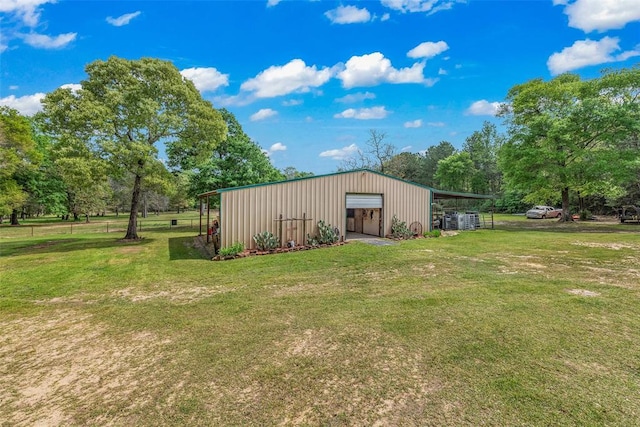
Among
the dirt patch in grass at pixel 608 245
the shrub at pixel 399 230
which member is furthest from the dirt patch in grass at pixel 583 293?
the shrub at pixel 399 230

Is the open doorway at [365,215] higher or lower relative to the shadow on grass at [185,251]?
higher

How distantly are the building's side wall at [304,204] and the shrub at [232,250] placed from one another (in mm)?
326

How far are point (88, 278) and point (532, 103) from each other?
1021 inches

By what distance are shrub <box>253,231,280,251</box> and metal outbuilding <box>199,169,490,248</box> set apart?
23 cm

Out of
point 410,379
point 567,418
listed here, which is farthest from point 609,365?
point 410,379

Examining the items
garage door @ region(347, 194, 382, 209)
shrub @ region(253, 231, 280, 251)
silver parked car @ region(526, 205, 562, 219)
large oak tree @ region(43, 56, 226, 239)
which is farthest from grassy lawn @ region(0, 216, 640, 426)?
silver parked car @ region(526, 205, 562, 219)

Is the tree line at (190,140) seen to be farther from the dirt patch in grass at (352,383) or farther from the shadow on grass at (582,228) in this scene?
the dirt patch in grass at (352,383)

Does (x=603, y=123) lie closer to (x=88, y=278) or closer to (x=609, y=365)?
(x=609, y=365)

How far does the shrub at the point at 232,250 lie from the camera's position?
10.1 meters

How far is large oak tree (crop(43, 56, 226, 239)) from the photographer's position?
12609 millimetres

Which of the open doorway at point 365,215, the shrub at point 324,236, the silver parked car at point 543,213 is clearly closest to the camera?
the shrub at point 324,236

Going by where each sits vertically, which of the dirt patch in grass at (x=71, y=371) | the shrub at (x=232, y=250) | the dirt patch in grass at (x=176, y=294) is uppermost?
the shrub at (x=232, y=250)

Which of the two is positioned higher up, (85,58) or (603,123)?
(85,58)

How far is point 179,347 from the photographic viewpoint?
4008 mm
